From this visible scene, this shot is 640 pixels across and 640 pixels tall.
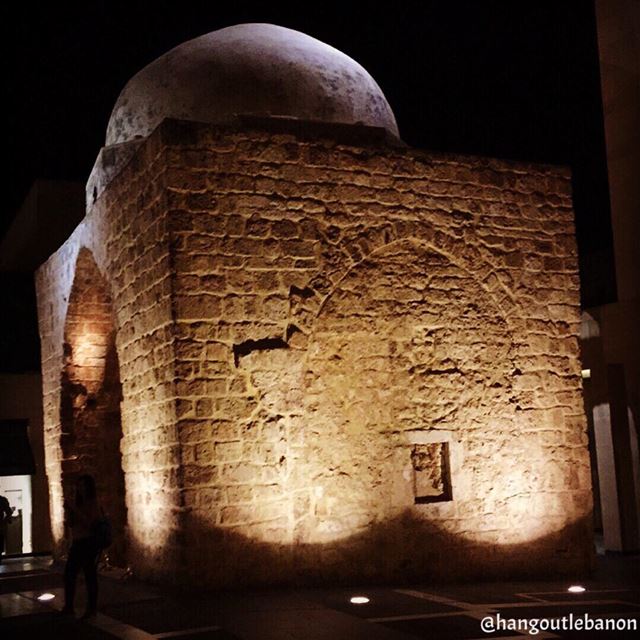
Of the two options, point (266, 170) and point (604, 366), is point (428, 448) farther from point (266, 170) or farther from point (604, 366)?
point (604, 366)

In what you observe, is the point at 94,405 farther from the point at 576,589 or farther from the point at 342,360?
the point at 576,589

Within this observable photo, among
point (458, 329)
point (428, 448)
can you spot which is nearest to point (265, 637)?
point (428, 448)

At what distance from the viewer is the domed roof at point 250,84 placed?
928cm

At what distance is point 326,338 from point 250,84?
2743 mm

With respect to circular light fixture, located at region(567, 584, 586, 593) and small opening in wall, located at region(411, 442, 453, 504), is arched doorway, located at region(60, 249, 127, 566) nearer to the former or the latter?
small opening in wall, located at region(411, 442, 453, 504)

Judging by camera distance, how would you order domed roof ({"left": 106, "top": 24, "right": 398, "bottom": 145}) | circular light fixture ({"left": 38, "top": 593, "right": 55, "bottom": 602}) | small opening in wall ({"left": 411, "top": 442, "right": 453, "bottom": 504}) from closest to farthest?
1. circular light fixture ({"left": 38, "top": 593, "right": 55, "bottom": 602})
2. small opening in wall ({"left": 411, "top": 442, "right": 453, "bottom": 504})
3. domed roof ({"left": 106, "top": 24, "right": 398, "bottom": 145})

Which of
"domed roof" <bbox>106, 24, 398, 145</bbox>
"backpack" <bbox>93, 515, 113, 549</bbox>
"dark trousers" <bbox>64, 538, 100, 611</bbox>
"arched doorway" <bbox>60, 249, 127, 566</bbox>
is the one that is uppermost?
"domed roof" <bbox>106, 24, 398, 145</bbox>

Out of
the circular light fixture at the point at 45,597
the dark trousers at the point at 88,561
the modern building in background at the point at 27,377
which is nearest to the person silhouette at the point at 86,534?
the dark trousers at the point at 88,561

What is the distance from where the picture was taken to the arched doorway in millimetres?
10914

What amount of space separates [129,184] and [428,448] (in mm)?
3498

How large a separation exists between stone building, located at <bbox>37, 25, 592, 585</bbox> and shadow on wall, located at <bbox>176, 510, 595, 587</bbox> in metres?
0.02

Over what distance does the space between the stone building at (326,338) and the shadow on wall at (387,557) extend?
0.06ft

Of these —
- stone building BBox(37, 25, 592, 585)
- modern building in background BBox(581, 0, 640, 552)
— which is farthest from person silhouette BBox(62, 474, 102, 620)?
modern building in background BBox(581, 0, 640, 552)

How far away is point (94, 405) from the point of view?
11.2 m
